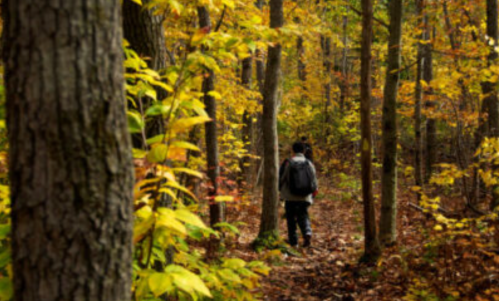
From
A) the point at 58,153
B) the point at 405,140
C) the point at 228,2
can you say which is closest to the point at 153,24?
the point at 228,2

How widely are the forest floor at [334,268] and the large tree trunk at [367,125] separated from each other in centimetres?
37

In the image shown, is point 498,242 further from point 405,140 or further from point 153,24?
point 405,140

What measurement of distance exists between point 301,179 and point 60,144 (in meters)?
6.10

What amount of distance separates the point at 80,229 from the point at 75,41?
697 mm

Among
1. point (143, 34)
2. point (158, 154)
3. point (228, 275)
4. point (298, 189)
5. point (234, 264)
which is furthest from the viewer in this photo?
point (298, 189)

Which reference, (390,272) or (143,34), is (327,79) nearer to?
(390,272)

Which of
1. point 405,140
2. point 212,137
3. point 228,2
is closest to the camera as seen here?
point 228,2

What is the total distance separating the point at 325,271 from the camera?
A: 19.3 feet

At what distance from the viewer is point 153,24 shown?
115 inches

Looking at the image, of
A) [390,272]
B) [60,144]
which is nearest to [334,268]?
[390,272]

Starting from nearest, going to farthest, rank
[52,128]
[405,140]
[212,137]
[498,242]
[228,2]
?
[52,128] → [228,2] → [498,242] → [212,137] → [405,140]

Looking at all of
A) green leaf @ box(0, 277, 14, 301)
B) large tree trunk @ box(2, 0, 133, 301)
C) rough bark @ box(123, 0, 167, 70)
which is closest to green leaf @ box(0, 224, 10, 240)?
green leaf @ box(0, 277, 14, 301)

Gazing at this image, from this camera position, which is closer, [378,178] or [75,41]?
[75,41]

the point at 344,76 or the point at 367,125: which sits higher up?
Result: the point at 344,76
